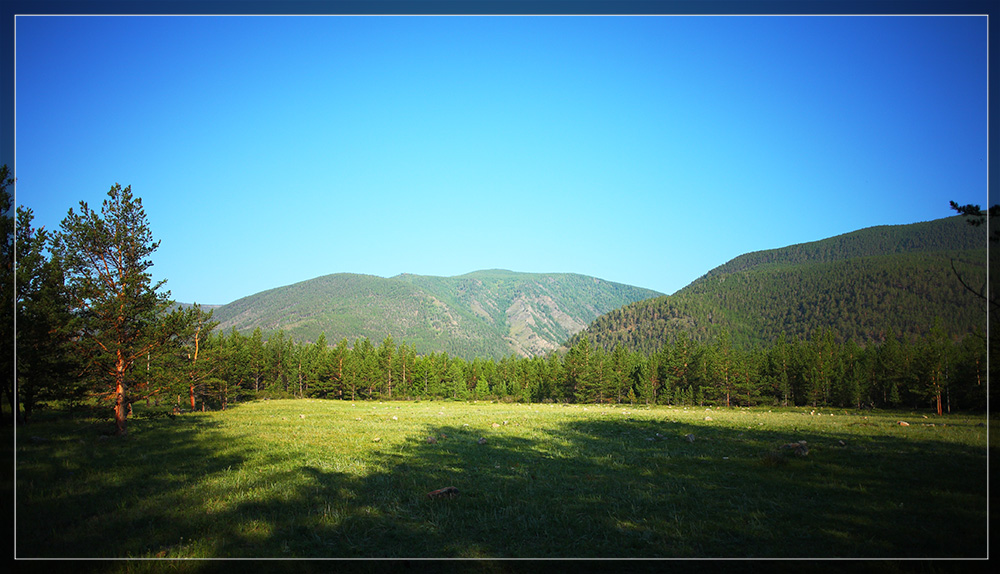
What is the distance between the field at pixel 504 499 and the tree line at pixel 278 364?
109 inches

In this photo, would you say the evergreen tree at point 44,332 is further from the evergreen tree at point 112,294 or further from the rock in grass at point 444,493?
the rock in grass at point 444,493

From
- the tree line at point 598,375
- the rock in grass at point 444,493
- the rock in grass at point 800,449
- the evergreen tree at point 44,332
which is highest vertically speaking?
the evergreen tree at point 44,332

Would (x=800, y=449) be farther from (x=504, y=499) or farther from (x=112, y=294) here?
(x=112, y=294)

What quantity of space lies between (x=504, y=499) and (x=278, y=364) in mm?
82964

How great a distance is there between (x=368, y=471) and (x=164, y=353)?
1363 centimetres

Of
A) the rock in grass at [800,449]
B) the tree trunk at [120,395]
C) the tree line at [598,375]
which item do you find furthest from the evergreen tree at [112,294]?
the tree line at [598,375]

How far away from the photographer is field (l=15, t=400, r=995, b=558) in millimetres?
7449

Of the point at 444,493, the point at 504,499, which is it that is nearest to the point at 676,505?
the point at 504,499

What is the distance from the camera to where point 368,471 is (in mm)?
13875

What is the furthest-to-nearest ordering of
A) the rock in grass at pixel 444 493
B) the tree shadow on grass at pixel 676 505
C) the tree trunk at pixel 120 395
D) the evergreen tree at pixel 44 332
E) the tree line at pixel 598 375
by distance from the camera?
the tree line at pixel 598 375, the tree trunk at pixel 120 395, the evergreen tree at pixel 44 332, the rock in grass at pixel 444 493, the tree shadow on grass at pixel 676 505

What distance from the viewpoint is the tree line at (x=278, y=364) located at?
650 inches

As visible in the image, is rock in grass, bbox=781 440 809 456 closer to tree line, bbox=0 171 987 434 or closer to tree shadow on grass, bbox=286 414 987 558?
tree shadow on grass, bbox=286 414 987 558
